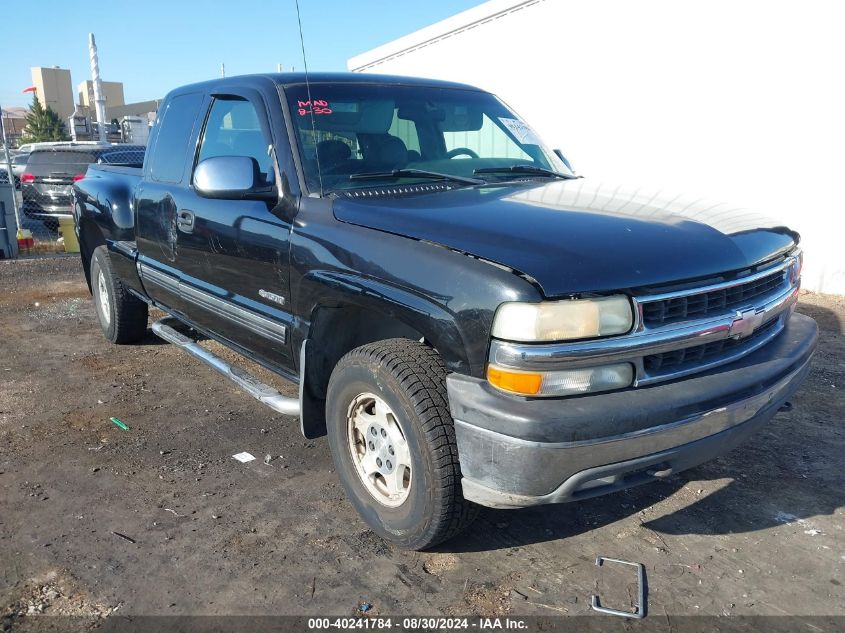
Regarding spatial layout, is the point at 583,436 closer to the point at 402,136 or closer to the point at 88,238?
the point at 402,136

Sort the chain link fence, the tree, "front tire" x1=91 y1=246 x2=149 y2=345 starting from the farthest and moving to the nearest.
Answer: the tree < the chain link fence < "front tire" x1=91 y1=246 x2=149 y2=345

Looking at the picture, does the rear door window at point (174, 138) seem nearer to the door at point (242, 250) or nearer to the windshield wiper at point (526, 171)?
the door at point (242, 250)

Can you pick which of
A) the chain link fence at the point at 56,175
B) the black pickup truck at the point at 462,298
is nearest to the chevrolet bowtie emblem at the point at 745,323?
the black pickup truck at the point at 462,298

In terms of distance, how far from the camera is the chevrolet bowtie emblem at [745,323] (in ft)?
8.41

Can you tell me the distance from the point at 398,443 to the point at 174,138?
2791mm

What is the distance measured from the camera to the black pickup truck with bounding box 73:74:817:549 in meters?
2.24

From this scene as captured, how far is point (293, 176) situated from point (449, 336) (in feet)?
4.24

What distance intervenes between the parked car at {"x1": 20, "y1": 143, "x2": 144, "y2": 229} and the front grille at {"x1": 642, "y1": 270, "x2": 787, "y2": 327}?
37.3ft

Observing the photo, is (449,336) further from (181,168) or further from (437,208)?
(181,168)

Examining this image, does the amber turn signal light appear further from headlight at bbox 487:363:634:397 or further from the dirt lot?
the dirt lot

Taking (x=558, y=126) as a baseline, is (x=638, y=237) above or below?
below

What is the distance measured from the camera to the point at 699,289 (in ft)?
8.00

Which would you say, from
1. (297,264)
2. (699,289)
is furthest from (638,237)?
(297,264)

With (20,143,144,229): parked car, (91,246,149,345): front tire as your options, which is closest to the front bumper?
(91,246,149,345): front tire
